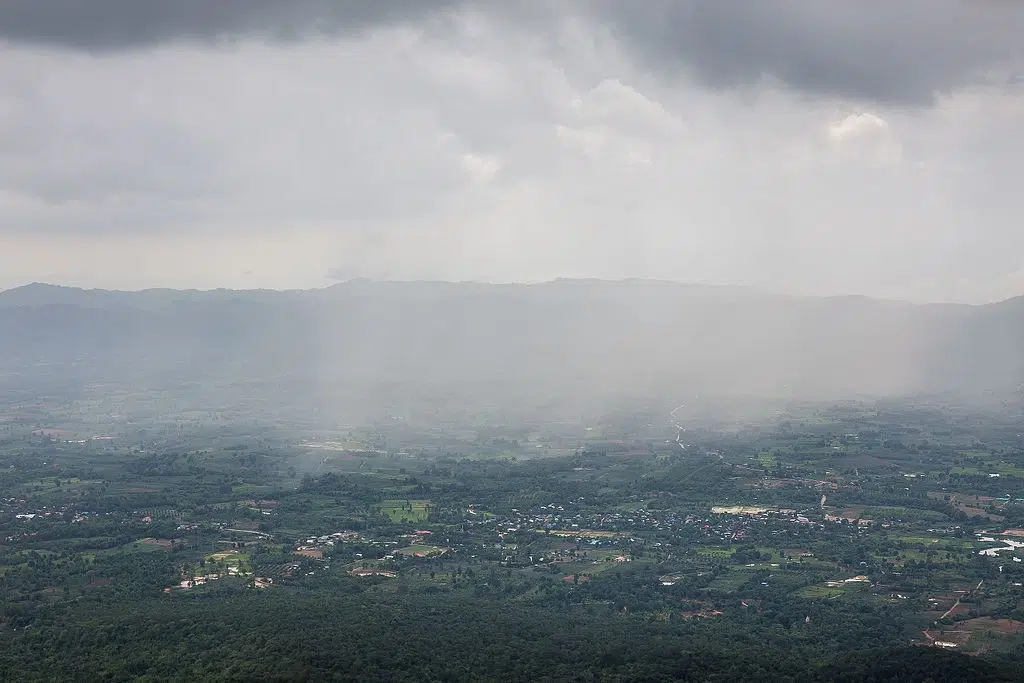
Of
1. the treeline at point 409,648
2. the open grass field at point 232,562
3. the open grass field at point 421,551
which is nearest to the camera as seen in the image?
the treeline at point 409,648

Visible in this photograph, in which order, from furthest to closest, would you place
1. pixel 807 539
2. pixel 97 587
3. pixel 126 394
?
pixel 126 394 → pixel 807 539 → pixel 97 587

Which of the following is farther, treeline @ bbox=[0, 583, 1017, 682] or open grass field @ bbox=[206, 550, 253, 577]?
open grass field @ bbox=[206, 550, 253, 577]

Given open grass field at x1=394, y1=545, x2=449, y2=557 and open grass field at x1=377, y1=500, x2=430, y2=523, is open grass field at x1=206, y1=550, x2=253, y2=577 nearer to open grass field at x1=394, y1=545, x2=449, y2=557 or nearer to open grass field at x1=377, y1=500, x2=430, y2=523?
open grass field at x1=394, y1=545, x2=449, y2=557

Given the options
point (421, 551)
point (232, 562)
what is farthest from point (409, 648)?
point (421, 551)

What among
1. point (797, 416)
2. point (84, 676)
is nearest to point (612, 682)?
point (84, 676)

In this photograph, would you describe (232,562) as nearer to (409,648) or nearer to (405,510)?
(405,510)

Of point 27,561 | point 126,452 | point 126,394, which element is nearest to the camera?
point 27,561

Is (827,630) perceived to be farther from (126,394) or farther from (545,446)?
(126,394)

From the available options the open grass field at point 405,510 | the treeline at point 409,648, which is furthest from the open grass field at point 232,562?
the open grass field at point 405,510

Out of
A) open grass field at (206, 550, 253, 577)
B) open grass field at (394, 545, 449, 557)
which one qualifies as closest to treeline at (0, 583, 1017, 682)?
open grass field at (206, 550, 253, 577)

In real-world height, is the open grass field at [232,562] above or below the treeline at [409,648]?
below

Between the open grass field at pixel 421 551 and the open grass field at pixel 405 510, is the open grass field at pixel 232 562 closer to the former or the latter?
the open grass field at pixel 421 551
